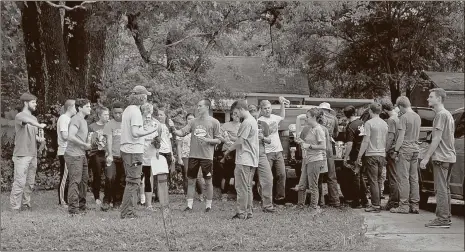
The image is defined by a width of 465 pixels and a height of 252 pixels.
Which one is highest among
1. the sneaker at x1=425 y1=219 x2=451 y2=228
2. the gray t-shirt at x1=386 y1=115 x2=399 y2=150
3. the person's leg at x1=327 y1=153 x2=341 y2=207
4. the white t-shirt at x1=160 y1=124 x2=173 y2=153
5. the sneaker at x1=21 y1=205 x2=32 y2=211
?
the gray t-shirt at x1=386 y1=115 x2=399 y2=150

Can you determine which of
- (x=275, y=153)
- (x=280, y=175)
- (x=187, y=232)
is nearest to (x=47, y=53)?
(x=275, y=153)

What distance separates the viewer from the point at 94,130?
40.9 feet

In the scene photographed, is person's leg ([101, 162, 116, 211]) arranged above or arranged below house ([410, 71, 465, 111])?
below

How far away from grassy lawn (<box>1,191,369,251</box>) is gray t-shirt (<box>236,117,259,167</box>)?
86 cm

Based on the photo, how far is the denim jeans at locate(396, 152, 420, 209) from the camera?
11.8 m

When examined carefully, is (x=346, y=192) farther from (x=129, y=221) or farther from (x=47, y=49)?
(x=47, y=49)

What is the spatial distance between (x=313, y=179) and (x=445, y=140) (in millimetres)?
2195

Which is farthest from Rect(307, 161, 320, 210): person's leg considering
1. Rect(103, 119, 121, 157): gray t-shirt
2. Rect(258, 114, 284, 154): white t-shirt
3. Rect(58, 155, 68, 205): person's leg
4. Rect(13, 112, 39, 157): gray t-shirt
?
Rect(13, 112, 39, 157): gray t-shirt

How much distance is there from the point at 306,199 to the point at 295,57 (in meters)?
17.8

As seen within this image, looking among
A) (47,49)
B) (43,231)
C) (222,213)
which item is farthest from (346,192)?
(47,49)

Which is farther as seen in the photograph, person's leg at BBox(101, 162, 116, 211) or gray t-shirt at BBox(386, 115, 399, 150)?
gray t-shirt at BBox(386, 115, 399, 150)

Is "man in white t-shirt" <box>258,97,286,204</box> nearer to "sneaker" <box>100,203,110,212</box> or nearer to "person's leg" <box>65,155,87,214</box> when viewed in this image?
"sneaker" <box>100,203,110,212</box>

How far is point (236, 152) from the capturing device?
1074 cm

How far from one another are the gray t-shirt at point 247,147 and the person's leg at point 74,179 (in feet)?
7.91
